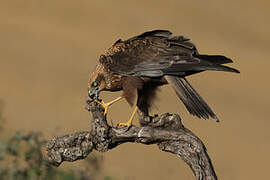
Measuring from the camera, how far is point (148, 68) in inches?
299

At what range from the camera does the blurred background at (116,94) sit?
44.1ft

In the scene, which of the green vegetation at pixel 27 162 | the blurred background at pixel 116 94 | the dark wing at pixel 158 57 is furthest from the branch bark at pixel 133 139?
the green vegetation at pixel 27 162

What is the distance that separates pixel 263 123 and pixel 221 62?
9070mm

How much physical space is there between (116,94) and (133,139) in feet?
30.5

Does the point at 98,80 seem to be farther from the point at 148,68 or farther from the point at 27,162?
the point at 27,162

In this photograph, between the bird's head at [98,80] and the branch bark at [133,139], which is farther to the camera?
the bird's head at [98,80]

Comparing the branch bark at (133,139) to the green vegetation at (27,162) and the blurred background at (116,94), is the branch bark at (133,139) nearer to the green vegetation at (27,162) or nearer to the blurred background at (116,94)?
the blurred background at (116,94)

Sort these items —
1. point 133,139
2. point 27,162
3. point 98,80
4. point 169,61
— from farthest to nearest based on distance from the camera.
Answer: point 27,162 < point 98,80 < point 169,61 < point 133,139

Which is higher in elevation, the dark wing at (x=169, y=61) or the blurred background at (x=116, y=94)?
the dark wing at (x=169, y=61)

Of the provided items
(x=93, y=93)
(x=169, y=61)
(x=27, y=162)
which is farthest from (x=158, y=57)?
(x=27, y=162)

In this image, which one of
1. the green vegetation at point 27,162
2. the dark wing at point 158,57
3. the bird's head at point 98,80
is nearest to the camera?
the dark wing at point 158,57

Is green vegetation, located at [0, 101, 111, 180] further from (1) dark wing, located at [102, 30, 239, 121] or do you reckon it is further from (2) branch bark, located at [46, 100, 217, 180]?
(2) branch bark, located at [46, 100, 217, 180]

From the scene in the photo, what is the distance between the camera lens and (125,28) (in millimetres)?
21266

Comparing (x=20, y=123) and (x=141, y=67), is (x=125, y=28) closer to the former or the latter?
(x=20, y=123)
